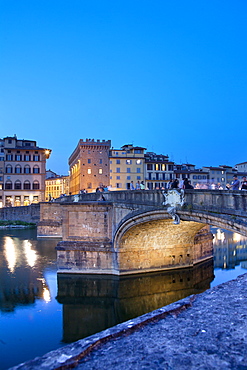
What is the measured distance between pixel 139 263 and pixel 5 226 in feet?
114

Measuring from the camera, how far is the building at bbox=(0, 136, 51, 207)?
6338 cm

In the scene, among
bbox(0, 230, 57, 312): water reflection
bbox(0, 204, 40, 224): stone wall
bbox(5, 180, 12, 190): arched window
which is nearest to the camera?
bbox(0, 230, 57, 312): water reflection

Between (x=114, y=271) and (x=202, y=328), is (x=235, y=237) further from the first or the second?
(x=202, y=328)

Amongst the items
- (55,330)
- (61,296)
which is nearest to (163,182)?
(61,296)

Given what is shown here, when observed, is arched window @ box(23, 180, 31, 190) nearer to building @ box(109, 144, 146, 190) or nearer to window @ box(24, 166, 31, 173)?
window @ box(24, 166, 31, 173)

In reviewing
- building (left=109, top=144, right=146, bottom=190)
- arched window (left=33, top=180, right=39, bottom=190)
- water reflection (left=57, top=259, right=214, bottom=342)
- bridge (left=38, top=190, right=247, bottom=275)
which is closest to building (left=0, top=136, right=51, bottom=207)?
arched window (left=33, top=180, right=39, bottom=190)

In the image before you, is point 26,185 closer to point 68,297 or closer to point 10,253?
point 10,253

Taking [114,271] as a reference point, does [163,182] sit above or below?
above

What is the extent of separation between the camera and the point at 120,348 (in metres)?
4.78

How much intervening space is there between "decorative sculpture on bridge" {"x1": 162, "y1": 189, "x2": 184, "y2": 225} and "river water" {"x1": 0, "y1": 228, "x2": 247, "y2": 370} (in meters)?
4.60

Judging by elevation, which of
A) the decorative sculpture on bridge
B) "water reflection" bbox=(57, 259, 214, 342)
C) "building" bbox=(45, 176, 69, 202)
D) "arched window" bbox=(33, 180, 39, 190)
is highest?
"building" bbox=(45, 176, 69, 202)

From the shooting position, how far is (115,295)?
16969 mm

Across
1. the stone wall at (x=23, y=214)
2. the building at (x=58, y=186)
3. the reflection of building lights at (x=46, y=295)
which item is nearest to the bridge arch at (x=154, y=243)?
the reflection of building lights at (x=46, y=295)

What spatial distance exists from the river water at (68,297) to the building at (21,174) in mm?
39486
